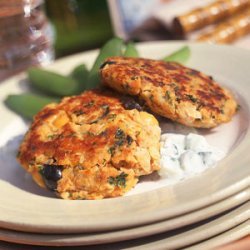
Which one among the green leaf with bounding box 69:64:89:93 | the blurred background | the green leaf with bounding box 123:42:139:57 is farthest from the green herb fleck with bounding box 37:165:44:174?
the blurred background

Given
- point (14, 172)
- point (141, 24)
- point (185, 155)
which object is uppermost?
point (185, 155)

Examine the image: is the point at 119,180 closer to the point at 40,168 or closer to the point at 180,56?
the point at 40,168

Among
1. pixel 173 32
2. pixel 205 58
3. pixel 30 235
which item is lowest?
pixel 173 32

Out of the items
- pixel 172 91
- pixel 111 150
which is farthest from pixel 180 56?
pixel 111 150

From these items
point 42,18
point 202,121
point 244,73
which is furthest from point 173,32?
point 202,121

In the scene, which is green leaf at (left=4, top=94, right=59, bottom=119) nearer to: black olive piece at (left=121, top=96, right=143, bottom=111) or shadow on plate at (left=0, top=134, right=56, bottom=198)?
shadow on plate at (left=0, top=134, right=56, bottom=198)

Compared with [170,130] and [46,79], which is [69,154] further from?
[46,79]
